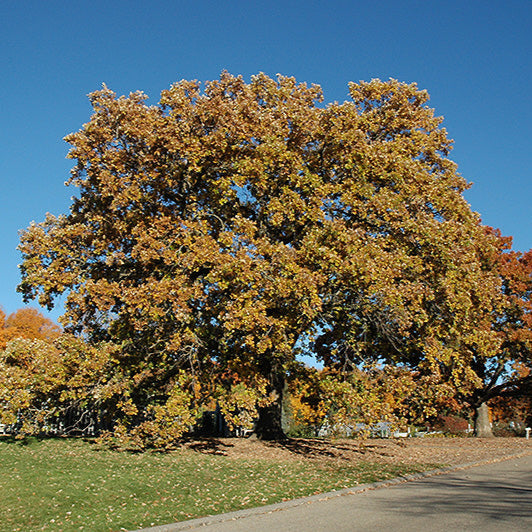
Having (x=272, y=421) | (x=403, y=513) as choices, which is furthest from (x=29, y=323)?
(x=403, y=513)

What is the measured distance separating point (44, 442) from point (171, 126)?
11638 mm

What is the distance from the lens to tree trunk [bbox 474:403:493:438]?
27.2 m

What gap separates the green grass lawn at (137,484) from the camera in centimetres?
783

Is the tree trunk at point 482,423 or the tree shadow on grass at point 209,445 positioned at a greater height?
the tree trunk at point 482,423

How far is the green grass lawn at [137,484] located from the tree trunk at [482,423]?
15533 mm

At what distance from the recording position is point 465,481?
11.3 metres

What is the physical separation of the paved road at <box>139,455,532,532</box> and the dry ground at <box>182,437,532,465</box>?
5.07 meters

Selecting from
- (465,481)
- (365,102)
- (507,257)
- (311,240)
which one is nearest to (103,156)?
(311,240)

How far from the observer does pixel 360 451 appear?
56.8 ft

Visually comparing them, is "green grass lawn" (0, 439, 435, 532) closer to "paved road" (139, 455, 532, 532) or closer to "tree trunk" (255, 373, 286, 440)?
"paved road" (139, 455, 532, 532)

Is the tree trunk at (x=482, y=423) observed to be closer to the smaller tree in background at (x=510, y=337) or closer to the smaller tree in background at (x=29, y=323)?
the smaller tree in background at (x=510, y=337)

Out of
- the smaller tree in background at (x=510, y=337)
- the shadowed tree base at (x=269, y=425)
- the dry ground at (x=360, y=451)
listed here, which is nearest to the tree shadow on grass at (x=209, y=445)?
the dry ground at (x=360, y=451)

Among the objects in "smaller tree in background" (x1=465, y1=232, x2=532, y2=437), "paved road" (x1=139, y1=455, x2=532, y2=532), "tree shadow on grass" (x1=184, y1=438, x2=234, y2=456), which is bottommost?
"tree shadow on grass" (x1=184, y1=438, x2=234, y2=456)

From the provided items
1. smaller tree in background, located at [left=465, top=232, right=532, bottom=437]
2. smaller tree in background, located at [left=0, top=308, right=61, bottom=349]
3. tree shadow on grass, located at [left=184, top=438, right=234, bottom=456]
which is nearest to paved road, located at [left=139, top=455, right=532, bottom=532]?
tree shadow on grass, located at [left=184, top=438, right=234, bottom=456]
